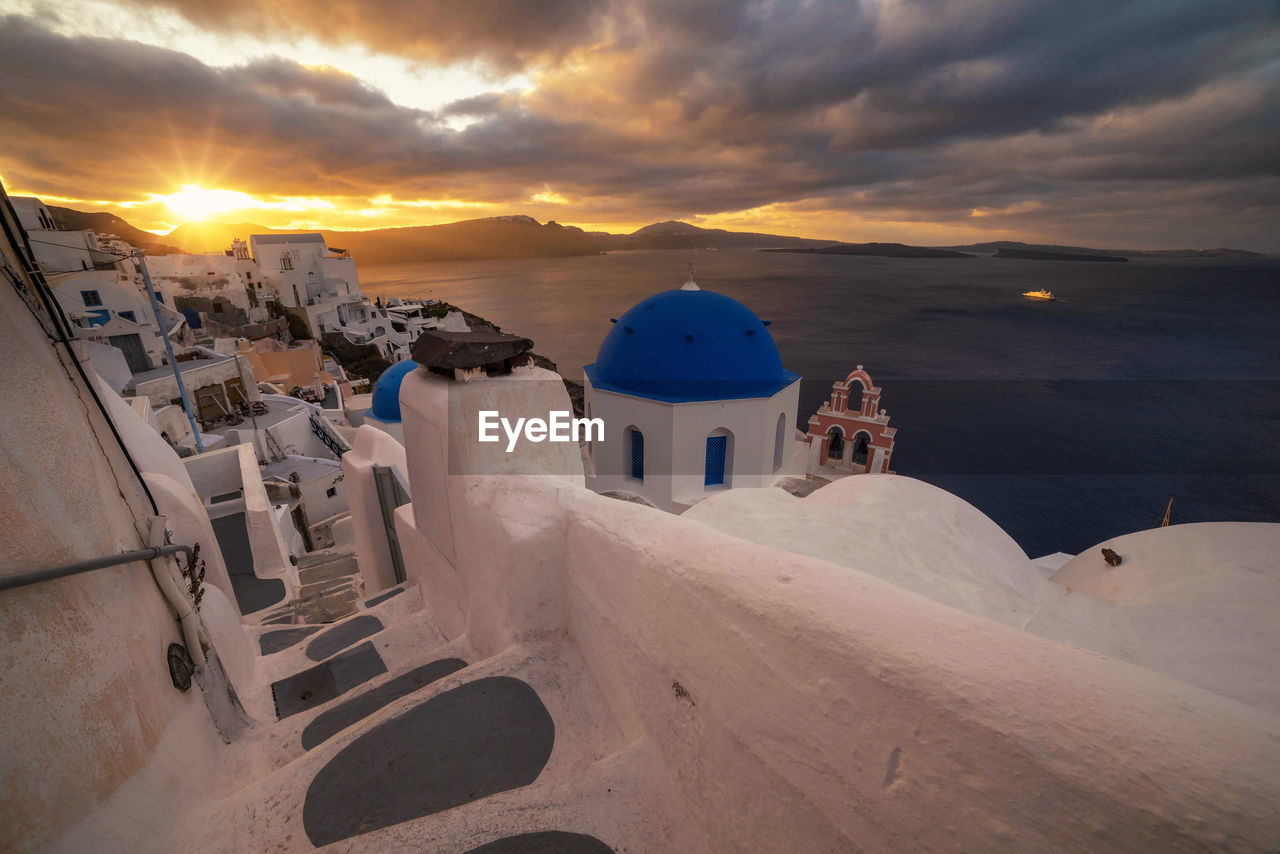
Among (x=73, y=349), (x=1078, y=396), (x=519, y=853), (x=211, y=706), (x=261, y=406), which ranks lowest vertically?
(x=1078, y=396)

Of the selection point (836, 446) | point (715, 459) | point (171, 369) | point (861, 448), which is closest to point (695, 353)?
point (715, 459)

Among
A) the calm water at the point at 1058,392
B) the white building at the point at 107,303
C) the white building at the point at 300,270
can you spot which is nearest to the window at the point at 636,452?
the white building at the point at 107,303

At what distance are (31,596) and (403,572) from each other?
713 centimetres

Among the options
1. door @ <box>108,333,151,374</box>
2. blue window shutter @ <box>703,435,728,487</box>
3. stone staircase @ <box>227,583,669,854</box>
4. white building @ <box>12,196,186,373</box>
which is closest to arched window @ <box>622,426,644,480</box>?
blue window shutter @ <box>703,435,728,487</box>

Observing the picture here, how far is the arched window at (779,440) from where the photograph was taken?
52.2ft

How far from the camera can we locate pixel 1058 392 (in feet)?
157

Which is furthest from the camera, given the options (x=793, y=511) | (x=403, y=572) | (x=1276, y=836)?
(x=403, y=572)

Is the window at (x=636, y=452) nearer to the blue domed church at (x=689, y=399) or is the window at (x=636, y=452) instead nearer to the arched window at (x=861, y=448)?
the blue domed church at (x=689, y=399)

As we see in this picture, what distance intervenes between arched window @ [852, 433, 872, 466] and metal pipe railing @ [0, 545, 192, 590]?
22.0 m

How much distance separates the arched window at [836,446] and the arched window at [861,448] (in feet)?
1.90

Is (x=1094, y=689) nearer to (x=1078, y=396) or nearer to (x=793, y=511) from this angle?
(x=793, y=511)

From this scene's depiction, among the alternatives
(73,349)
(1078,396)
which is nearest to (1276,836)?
(73,349)

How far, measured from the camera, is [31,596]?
226 centimetres

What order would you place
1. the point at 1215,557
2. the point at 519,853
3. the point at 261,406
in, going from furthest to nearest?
the point at 261,406 < the point at 1215,557 < the point at 519,853
